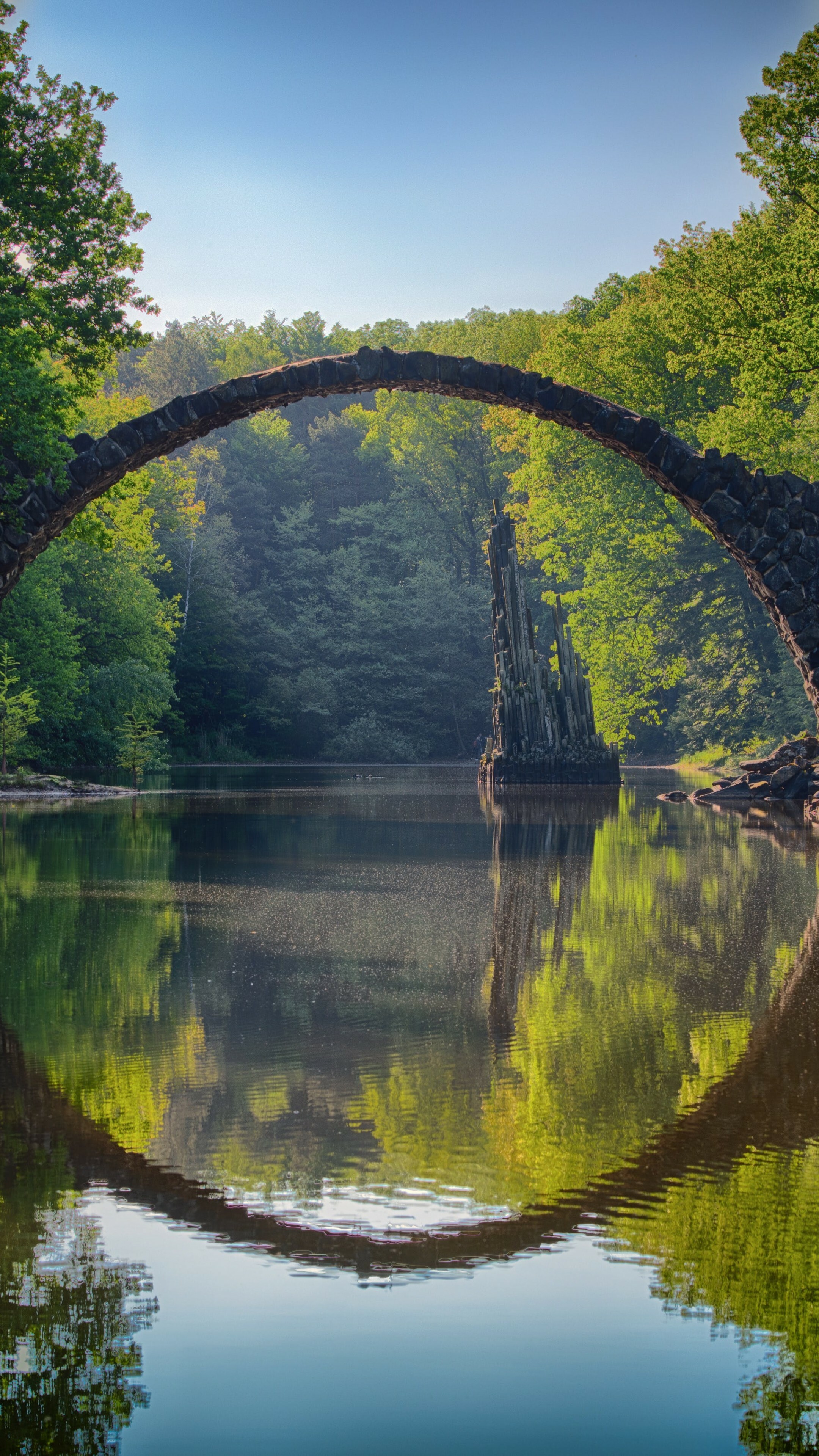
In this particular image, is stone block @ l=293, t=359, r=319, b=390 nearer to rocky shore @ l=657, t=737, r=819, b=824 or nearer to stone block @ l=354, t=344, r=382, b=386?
stone block @ l=354, t=344, r=382, b=386

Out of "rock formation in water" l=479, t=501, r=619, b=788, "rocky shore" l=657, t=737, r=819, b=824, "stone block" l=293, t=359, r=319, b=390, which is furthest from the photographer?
"rock formation in water" l=479, t=501, r=619, b=788

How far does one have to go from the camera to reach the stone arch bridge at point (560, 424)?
A: 14.3 meters

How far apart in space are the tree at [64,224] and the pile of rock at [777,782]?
41.1 ft

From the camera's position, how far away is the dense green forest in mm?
19719

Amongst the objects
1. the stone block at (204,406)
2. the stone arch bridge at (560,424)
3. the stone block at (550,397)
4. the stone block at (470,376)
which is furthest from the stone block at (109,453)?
the stone block at (550,397)

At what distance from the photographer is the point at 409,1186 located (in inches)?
145

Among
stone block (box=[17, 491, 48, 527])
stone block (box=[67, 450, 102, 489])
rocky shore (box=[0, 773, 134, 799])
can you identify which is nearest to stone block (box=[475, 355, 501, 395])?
stone block (box=[67, 450, 102, 489])

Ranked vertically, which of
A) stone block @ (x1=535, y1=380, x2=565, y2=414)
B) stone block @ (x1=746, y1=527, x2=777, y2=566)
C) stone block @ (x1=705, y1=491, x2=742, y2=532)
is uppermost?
stone block @ (x1=535, y1=380, x2=565, y2=414)

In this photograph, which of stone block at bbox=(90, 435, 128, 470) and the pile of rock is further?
the pile of rock

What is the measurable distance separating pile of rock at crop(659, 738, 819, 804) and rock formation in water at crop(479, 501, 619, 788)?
145 inches

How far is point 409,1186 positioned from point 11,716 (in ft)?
68.9

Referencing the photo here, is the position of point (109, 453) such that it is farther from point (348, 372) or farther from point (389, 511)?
point (389, 511)

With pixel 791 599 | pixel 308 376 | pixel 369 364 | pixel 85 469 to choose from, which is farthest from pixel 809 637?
pixel 85 469

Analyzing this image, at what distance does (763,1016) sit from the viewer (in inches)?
236
